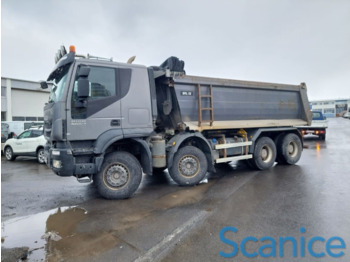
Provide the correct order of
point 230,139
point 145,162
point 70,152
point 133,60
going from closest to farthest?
point 70,152 < point 145,162 < point 133,60 < point 230,139

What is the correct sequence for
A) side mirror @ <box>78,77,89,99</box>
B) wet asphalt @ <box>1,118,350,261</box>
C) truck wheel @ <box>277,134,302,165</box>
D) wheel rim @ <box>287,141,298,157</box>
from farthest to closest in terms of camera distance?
wheel rim @ <box>287,141,298,157</box> < truck wheel @ <box>277,134,302,165</box> < side mirror @ <box>78,77,89,99</box> < wet asphalt @ <box>1,118,350,261</box>

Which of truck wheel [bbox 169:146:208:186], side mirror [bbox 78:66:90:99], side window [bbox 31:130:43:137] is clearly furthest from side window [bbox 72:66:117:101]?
side window [bbox 31:130:43:137]

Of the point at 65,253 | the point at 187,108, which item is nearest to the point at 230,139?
the point at 187,108

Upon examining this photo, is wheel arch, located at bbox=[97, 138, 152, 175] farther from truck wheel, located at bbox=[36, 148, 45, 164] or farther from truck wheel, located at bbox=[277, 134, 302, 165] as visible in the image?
truck wheel, located at bbox=[36, 148, 45, 164]

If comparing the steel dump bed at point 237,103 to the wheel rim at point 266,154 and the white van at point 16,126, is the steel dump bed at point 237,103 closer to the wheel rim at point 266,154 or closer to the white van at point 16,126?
the wheel rim at point 266,154

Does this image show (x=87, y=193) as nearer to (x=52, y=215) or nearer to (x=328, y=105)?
(x=52, y=215)

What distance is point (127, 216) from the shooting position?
441 centimetres

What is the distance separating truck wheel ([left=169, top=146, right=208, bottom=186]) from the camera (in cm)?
625

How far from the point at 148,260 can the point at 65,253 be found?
1.13m

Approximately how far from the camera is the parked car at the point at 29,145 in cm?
1075

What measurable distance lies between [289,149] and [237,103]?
10.5ft

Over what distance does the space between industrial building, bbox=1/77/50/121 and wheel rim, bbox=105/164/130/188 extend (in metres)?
25.4

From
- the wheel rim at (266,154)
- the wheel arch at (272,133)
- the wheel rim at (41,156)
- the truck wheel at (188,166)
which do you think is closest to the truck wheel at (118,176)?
the truck wheel at (188,166)

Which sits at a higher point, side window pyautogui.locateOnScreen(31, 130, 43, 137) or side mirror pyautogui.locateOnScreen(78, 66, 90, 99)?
side mirror pyautogui.locateOnScreen(78, 66, 90, 99)
